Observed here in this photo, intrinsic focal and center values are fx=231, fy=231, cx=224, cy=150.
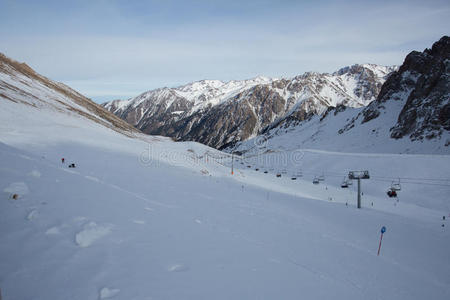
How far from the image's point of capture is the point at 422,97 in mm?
76875

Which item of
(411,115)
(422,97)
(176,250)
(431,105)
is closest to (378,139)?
(411,115)

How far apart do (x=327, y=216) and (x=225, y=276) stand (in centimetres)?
1512

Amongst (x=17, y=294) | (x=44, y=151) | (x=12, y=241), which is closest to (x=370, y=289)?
(x=17, y=294)

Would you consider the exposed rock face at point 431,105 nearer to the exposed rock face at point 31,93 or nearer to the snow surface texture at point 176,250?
the snow surface texture at point 176,250

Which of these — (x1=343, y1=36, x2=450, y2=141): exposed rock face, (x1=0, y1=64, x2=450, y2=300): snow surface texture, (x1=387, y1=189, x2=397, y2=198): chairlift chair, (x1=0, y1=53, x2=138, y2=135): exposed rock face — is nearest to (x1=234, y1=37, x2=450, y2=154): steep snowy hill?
(x1=343, y1=36, x2=450, y2=141): exposed rock face

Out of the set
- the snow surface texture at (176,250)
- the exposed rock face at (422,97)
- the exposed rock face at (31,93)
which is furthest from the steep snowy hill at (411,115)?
the exposed rock face at (31,93)

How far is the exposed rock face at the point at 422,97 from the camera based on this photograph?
6631 cm

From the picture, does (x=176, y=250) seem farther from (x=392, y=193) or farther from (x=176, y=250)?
(x=392, y=193)

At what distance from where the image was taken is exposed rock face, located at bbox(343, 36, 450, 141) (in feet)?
218

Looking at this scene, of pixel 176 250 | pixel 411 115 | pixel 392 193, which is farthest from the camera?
pixel 411 115

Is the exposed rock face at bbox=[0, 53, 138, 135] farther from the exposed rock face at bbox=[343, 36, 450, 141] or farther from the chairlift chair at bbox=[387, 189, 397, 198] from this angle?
the exposed rock face at bbox=[343, 36, 450, 141]

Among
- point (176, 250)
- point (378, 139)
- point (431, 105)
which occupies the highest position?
point (431, 105)

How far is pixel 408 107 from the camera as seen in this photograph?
80312 mm

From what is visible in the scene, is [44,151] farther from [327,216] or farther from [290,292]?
[327,216]
